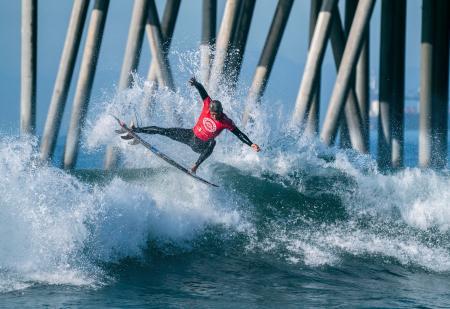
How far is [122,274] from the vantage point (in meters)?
9.67

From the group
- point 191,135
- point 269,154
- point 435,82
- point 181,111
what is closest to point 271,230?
point 191,135

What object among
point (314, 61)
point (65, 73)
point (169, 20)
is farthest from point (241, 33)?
point (65, 73)

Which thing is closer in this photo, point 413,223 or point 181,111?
point 413,223

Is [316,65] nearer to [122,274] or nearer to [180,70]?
[180,70]

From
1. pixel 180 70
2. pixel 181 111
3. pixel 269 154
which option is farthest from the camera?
pixel 180 70

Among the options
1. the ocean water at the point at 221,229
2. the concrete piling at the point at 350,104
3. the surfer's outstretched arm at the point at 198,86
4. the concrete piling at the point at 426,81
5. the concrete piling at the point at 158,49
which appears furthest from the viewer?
the concrete piling at the point at 350,104

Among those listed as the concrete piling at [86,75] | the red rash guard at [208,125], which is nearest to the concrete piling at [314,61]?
the concrete piling at [86,75]

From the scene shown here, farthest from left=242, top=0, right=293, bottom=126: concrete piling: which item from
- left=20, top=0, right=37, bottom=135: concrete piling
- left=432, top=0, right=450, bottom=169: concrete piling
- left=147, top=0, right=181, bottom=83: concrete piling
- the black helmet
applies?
the black helmet

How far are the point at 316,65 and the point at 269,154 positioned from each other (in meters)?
2.65

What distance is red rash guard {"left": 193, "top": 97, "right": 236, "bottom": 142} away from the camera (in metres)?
12.2

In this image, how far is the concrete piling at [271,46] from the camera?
1812 centimetres

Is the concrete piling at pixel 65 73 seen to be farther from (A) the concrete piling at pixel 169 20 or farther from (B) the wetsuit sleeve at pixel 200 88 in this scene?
(B) the wetsuit sleeve at pixel 200 88

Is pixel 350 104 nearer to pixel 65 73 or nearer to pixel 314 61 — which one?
pixel 314 61

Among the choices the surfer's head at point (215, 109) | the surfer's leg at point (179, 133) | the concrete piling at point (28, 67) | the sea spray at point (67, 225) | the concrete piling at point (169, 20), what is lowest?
the sea spray at point (67, 225)
